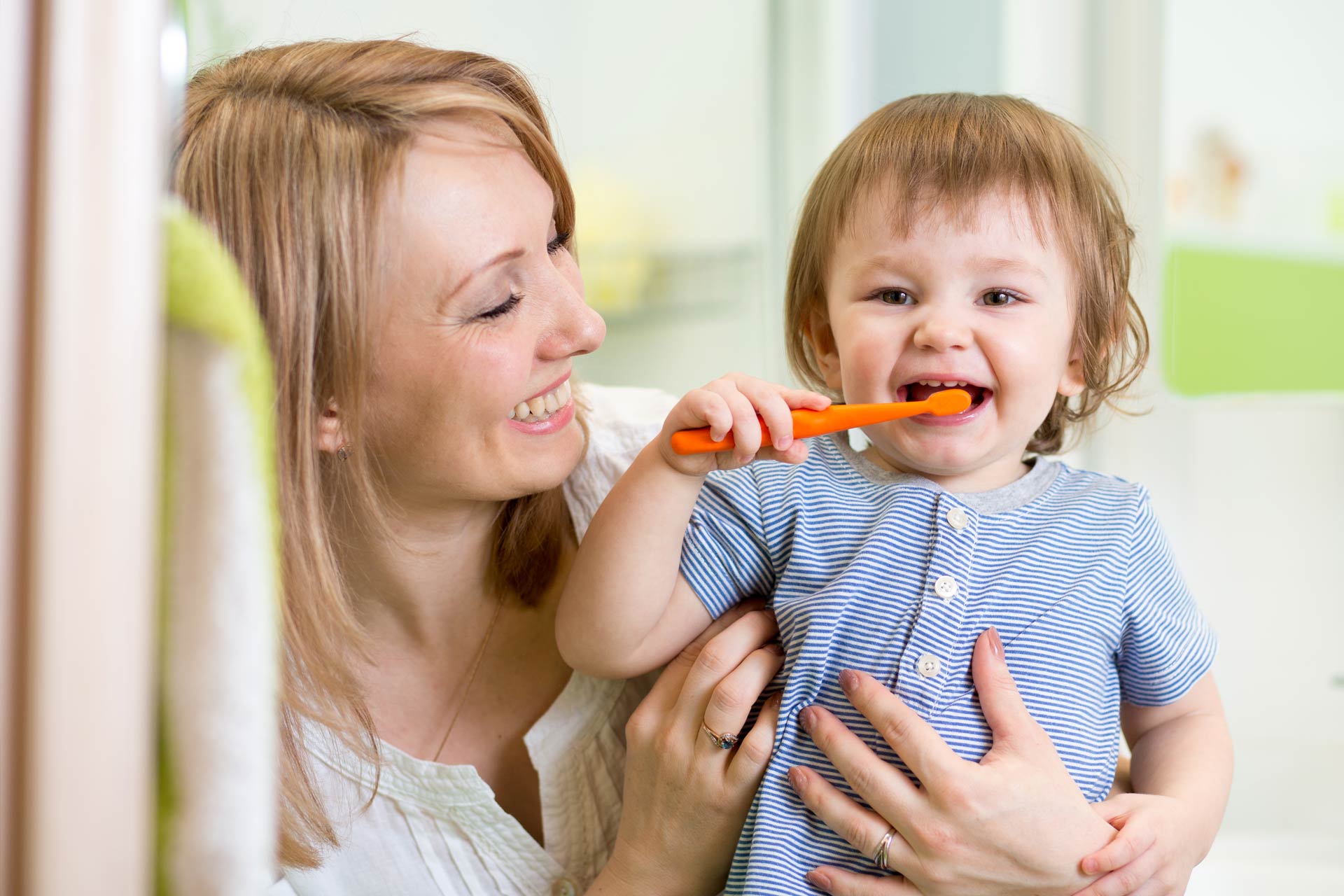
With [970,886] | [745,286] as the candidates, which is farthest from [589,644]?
Result: [745,286]

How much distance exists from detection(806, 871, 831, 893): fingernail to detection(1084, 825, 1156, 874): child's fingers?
0.60 feet

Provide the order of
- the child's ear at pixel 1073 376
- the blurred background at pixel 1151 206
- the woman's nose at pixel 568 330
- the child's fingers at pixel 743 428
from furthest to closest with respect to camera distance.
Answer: the blurred background at pixel 1151 206, the child's ear at pixel 1073 376, the woman's nose at pixel 568 330, the child's fingers at pixel 743 428

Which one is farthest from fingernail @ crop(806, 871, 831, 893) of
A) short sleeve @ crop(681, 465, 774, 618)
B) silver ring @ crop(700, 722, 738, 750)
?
short sleeve @ crop(681, 465, 774, 618)

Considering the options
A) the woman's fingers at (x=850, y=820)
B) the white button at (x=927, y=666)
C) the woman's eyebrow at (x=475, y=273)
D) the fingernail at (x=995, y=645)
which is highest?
the woman's eyebrow at (x=475, y=273)

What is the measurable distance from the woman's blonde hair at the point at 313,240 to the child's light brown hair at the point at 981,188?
0.27m

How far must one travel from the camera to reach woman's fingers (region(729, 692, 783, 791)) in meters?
0.84

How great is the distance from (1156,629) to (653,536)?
0.42 m

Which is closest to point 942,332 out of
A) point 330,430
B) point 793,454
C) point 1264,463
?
point 793,454

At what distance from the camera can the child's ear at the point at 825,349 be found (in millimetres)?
1003

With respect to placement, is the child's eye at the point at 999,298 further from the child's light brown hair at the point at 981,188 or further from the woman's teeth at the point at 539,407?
the woman's teeth at the point at 539,407

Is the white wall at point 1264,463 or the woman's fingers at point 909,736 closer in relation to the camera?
the woman's fingers at point 909,736

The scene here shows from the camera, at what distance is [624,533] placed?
825 millimetres

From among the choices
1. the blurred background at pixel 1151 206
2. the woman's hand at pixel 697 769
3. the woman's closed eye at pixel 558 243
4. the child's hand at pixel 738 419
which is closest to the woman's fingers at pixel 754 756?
the woman's hand at pixel 697 769

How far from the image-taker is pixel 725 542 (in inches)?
35.4
